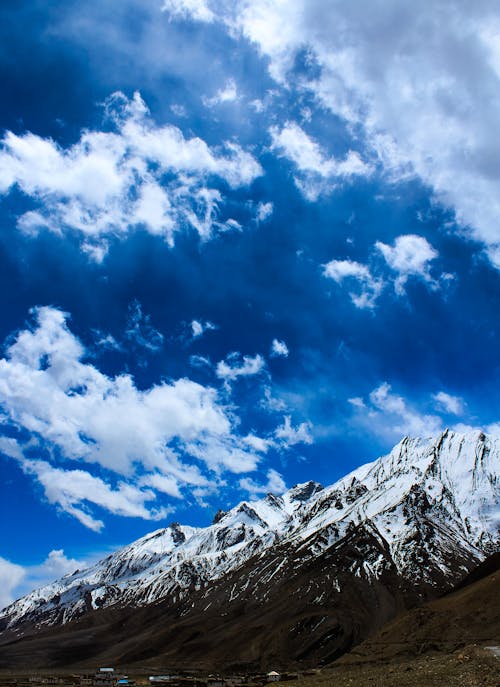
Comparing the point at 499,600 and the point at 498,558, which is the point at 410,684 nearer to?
the point at 499,600

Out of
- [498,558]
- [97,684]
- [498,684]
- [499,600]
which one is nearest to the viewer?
[498,684]

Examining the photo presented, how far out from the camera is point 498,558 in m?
144

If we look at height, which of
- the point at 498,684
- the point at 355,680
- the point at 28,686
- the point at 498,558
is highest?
the point at 28,686

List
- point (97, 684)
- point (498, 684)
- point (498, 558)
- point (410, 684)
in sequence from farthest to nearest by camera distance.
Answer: point (498, 558)
point (97, 684)
point (410, 684)
point (498, 684)

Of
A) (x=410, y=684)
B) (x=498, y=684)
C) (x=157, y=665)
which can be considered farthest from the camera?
(x=157, y=665)

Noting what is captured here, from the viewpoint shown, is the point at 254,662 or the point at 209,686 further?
the point at 254,662

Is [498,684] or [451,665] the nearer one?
[498,684]

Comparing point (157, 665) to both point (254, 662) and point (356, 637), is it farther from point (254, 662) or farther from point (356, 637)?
point (356, 637)

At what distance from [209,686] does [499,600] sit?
58629 mm

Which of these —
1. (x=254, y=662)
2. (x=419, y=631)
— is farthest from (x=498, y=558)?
(x=254, y=662)

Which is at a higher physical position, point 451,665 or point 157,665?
point 157,665

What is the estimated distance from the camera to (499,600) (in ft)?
338

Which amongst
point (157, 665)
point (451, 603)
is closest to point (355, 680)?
point (451, 603)

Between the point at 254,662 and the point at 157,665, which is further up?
the point at 157,665
